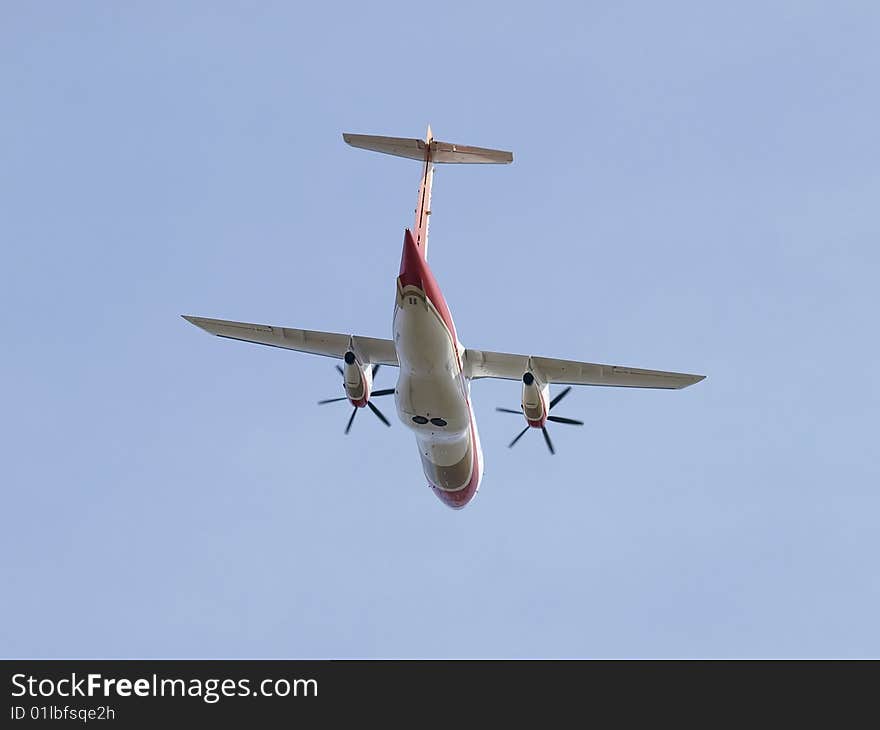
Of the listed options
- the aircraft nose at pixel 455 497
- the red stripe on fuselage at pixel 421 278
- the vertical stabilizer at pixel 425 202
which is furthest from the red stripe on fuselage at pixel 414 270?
the aircraft nose at pixel 455 497

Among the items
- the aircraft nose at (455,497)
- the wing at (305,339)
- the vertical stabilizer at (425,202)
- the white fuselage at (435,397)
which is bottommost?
the aircraft nose at (455,497)

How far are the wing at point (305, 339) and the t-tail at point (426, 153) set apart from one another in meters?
3.51

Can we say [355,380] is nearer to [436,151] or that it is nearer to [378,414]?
[378,414]

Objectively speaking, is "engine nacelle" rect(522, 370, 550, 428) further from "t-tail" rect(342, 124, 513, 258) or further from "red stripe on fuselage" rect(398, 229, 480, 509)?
"t-tail" rect(342, 124, 513, 258)

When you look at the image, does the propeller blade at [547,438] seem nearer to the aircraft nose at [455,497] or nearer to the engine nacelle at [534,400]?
the engine nacelle at [534,400]

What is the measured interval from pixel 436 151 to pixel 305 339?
261 inches

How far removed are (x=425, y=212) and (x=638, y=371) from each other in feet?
24.8

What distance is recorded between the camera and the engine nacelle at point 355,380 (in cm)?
4359

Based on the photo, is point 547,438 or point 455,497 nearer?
point 547,438

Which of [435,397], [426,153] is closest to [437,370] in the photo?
[435,397]

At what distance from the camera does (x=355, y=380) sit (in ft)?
143

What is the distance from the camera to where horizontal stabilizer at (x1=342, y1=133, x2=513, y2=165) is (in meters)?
44.4

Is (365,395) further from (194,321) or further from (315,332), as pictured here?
(194,321)
